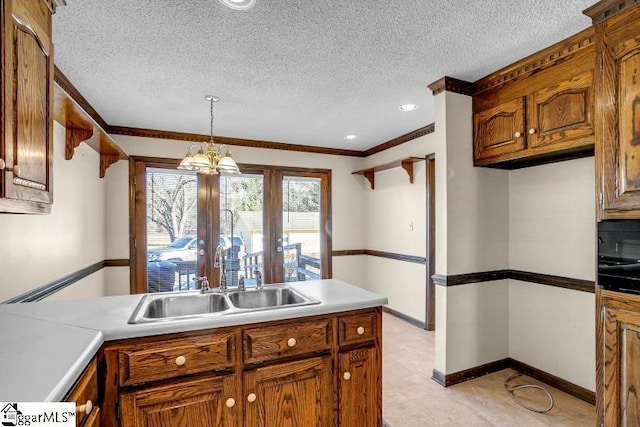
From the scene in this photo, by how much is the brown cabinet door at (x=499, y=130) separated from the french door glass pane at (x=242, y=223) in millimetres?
2888

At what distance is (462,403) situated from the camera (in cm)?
235

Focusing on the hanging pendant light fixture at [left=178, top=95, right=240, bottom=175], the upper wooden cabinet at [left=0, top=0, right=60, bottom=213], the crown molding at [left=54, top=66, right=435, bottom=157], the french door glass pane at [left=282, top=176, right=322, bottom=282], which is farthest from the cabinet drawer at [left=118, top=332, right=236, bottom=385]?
the french door glass pane at [left=282, top=176, right=322, bottom=282]

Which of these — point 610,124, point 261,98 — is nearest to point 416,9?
point 610,124

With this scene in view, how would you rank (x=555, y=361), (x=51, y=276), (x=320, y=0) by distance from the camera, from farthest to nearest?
(x=555, y=361) < (x=51, y=276) < (x=320, y=0)

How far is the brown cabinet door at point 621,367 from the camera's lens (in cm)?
160

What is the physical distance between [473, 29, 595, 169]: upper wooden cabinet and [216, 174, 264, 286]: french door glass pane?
2.91m

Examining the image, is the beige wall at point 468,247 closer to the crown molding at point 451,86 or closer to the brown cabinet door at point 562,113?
the crown molding at point 451,86

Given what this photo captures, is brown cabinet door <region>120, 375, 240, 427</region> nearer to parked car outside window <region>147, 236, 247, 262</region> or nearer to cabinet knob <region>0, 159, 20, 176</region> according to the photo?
cabinet knob <region>0, 159, 20, 176</region>

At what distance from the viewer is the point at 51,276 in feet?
7.72

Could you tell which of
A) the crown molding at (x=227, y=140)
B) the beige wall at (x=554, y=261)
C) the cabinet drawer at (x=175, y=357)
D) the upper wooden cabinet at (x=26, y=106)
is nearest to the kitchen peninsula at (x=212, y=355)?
the cabinet drawer at (x=175, y=357)

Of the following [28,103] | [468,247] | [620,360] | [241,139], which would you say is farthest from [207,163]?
[620,360]

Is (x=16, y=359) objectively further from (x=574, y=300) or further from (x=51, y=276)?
(x=574, y=300)

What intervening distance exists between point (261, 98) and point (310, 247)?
2551 mm

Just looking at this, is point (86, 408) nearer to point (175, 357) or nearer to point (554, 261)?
point (175, 357)
